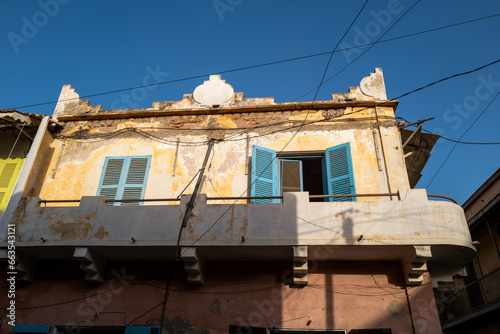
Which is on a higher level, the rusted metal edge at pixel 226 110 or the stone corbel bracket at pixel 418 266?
the rusted metal edge at pixel 226 110

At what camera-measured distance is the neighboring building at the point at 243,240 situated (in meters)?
7.22

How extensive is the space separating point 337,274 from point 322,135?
3377 mm

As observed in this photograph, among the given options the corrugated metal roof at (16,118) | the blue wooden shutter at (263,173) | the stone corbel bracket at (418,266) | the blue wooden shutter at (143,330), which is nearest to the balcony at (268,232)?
the stone corbel bracket at (418,266)

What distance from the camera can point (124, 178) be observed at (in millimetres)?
9266

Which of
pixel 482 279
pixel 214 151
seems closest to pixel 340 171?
pixel 214 151

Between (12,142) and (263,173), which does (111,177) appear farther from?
(263,173)

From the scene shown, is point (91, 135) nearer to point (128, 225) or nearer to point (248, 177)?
point (128, 225)

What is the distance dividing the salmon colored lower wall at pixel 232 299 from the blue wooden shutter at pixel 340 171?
1.56 metres

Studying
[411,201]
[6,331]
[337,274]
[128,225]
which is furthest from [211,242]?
[6,331]

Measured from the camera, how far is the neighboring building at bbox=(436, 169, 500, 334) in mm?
12500

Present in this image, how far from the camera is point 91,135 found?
1025 cm

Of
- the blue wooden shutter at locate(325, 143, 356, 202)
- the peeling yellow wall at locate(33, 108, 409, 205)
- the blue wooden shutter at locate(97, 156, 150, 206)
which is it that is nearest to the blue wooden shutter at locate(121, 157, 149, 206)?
the blue wooden shutter at locate(97, 156, 150, 206)

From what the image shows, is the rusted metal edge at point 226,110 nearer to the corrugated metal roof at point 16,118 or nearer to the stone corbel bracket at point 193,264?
the corrugated metal roof at point 16,118

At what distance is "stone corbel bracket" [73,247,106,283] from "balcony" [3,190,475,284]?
0.02 meters
